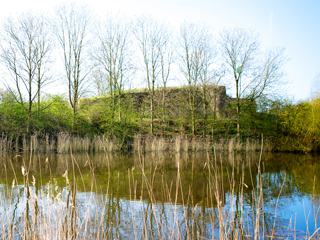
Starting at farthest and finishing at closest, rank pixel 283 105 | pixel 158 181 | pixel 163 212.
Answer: pixel 283 105 → pixel 158 181 → pixel 163 212

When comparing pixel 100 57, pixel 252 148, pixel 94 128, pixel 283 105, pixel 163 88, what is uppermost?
pixel 100 57

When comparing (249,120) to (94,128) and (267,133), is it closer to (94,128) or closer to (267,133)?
(267,133)

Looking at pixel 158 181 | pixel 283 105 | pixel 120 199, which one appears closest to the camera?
pixel 120 199

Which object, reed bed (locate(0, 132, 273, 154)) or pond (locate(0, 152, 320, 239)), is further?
reed bed (locate(0, 132, 273, 154))

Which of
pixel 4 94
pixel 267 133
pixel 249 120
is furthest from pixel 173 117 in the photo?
pixel 4 94

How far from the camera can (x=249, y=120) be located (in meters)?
18.8

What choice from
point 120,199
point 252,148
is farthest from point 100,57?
point 120,199

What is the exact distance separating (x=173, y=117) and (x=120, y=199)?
14.6 m

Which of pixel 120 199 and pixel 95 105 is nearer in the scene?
pixel 120 199

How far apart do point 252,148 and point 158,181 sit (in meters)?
12.4

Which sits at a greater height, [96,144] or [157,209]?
[96,144]

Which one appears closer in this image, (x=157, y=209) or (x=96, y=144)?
(x=157, y=209)

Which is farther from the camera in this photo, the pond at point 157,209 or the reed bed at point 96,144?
the reed bed at point 96,144

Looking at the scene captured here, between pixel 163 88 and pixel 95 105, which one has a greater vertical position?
pixel 163 88
